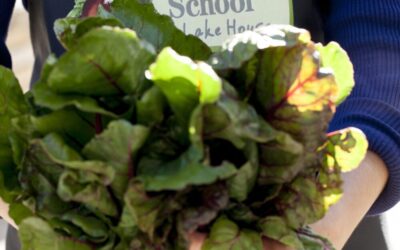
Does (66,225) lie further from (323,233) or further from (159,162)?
(323,233)

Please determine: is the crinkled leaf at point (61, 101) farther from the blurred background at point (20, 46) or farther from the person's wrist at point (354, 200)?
the blurred background at point (20, 46)

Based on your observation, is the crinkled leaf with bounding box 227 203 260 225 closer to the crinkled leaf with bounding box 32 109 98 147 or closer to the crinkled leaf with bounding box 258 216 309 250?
the crinkled leaf with bounding box 258 216 309 250

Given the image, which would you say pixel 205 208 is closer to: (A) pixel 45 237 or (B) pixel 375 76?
(A) pixel 45 237

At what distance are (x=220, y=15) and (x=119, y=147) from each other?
0.42 m

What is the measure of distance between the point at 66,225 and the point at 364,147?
24cm

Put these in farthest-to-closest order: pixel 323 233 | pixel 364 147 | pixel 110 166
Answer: pixel 323 233, pixel 364 147, pixel 110 166

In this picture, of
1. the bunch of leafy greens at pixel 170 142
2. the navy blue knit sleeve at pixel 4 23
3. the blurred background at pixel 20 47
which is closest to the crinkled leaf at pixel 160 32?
the bunch of leafy greens at pixel 170 142

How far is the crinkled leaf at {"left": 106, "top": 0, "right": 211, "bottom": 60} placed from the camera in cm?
57

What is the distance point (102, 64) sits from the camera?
48 cm

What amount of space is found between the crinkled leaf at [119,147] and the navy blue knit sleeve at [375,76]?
395mm

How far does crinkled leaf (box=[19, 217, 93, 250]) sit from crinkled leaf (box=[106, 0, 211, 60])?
0.16 metres

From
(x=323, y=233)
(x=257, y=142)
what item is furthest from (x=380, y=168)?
(x=257, y=142)

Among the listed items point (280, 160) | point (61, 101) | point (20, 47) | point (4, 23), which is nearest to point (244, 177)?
point (280, 160)

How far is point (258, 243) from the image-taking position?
0.53 metres
